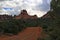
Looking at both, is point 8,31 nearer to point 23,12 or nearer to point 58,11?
point 58,11

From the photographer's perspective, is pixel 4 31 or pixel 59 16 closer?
pixel 59 16

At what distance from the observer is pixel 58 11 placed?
65.4 ft

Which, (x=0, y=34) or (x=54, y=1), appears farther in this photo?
(x=0, y=34)

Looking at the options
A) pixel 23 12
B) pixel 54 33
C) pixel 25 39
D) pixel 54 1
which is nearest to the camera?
pixel 54 33

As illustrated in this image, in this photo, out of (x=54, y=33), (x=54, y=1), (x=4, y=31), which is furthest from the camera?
(x=4, y=31)

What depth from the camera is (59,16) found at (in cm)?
1917

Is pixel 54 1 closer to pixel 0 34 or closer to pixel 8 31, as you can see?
pixel 0 34

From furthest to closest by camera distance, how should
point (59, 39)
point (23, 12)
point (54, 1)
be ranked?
point (23, 12)
point (54, 1)
point (59, 39)

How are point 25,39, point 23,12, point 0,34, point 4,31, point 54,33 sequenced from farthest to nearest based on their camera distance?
Answer: point 23,12 < point 4,31 < point 0,34 < point 25,39 < point 54,33

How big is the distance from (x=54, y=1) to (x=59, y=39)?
728 cm

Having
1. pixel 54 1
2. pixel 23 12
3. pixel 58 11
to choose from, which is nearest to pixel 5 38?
pixel 54 1

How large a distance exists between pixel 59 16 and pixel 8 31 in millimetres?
16367

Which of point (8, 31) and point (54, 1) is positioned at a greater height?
point (54, 1)

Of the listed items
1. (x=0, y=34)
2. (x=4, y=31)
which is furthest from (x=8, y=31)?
(x=0, y=34)
